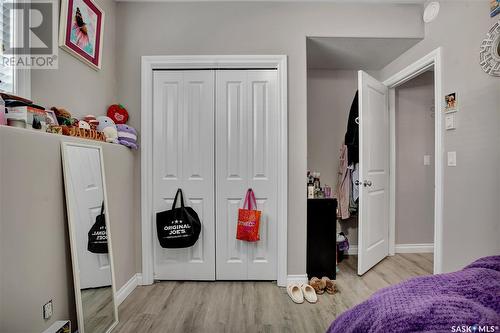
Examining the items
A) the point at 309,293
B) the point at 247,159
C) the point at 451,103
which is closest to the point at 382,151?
the point at 451,103

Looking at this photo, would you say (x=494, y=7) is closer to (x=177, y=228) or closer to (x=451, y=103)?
(x=451, y=103)

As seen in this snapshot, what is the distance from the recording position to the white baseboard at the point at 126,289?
6.19 ft

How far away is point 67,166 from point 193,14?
1.68 metres

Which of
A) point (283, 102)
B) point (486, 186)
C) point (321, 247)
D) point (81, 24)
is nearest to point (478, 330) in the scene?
point (486, 186)

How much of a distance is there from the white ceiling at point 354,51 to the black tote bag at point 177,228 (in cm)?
198

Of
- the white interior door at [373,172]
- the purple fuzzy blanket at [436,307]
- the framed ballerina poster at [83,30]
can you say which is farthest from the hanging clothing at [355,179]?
the framed ballerina poster at [83,30]

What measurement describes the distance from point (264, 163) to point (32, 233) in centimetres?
161

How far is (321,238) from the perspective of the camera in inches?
88.4

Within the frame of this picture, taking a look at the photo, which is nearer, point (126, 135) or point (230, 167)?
point (126, 135)

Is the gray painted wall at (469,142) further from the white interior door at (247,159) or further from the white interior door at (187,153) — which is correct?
the white interior door at (187,153)

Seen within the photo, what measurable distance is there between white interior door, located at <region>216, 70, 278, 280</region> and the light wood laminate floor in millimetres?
230

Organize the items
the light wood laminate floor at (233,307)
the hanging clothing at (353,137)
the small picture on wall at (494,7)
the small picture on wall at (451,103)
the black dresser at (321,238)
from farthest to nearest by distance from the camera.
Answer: the hanging clothing at (353,137)
the black dresser at (321,238)
the small picture on wall at (451,103)
the light wood laminate floor at (233,307)
the small picture on wall at (494,7)

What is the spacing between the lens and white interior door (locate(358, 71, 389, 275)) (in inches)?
91.0

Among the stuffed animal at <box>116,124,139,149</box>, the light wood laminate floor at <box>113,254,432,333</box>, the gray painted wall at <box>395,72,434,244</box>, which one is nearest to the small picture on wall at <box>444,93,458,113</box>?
the gray painted wall at <box>395,72,434,244</box>
